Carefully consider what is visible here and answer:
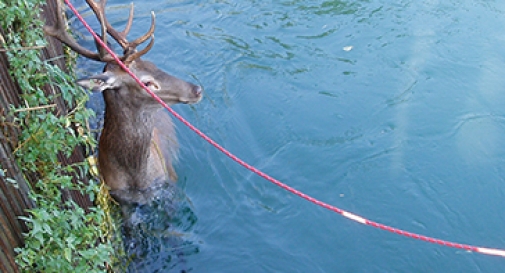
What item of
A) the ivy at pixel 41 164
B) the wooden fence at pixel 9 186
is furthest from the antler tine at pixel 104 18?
the wooden fence at pixel 9 186

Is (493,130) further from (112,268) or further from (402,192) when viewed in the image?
(112,268)

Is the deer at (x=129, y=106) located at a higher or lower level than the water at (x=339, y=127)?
higher

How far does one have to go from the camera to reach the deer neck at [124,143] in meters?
4.53

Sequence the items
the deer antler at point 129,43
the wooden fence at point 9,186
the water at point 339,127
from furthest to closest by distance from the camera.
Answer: the water at point 339,127, the deer antler at point 129,43, the wooden fence at point 9,186

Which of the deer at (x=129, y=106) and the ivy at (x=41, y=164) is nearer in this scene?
the ivy at (x=41, y=164)

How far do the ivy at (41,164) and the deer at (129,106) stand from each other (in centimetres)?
75

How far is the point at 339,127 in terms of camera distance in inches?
247

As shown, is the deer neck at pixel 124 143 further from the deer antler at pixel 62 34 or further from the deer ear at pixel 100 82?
the deer antler at pixel 62 34

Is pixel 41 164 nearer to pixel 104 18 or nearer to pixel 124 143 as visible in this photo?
pixel 124 143

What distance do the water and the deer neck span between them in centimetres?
76

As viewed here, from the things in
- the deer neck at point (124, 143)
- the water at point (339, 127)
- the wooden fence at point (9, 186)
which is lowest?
the water at point (339, 127)

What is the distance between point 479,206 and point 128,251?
349 cm

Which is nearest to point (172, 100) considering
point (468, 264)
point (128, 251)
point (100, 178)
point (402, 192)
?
point (100, 178)

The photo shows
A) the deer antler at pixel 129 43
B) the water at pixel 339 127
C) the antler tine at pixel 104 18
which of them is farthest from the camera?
the water at pixel 339 127
